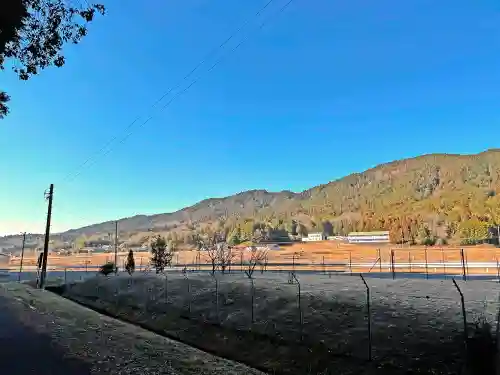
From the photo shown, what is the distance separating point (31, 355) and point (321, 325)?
9.25 metres

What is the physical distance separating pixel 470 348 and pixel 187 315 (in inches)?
503

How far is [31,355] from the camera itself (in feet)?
36.8

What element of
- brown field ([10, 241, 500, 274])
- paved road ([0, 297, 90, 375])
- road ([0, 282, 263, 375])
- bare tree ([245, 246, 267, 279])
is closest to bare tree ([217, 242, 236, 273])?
brown field ([10, 241, 500, 274])

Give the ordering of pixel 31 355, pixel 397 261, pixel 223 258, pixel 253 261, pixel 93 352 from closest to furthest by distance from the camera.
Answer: pixel 31 355 < pixel 93 352 < pixel 223 258 < pixel 253 261 < pixel 397 261

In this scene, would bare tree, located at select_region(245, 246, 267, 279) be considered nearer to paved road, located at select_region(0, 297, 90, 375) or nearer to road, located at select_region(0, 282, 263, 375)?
road, located at select_region(0, 282, 263, 375)

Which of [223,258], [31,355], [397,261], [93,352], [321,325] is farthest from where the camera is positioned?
[397,261]

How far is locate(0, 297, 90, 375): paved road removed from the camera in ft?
32.2

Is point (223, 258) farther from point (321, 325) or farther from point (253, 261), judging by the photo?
point (321, 325)

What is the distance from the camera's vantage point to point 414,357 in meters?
10.8

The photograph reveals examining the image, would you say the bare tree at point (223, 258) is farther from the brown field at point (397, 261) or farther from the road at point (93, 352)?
the road at point (93, 352)

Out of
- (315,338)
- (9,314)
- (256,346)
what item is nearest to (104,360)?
(256,346)

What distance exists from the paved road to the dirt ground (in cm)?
485

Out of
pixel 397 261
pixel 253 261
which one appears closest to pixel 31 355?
pixel 253 261

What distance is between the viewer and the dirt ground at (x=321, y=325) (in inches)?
440
